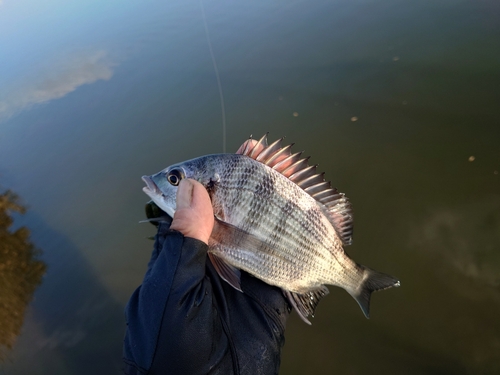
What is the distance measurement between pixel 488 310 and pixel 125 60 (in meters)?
5.82

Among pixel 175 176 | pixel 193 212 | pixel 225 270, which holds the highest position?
pixel 175 176

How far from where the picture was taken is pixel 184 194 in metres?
1.57

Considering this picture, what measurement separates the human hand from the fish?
9cm

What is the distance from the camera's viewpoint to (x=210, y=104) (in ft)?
14.0

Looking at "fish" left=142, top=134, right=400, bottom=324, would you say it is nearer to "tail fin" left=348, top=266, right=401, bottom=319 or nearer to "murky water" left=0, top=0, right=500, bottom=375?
"tail fin" left=348, top=266, right=401, bottom=319

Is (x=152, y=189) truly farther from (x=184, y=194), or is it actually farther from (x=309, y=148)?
(x=309, y=148)

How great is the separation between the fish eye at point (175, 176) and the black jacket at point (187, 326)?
24 centimetres

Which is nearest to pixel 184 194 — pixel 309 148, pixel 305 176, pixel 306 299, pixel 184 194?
pixel 184 194

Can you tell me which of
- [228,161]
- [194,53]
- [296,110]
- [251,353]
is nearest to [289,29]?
[194,53]

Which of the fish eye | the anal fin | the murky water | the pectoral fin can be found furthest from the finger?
the murky water

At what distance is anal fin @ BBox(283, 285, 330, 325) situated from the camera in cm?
188

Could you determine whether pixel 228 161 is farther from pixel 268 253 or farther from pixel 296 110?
pixel 296 110

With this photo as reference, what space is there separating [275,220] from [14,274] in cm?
282

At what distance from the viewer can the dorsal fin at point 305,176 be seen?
1.83 m
